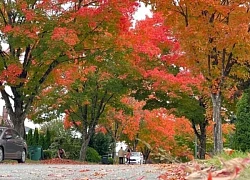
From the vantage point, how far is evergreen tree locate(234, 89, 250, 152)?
17109mm

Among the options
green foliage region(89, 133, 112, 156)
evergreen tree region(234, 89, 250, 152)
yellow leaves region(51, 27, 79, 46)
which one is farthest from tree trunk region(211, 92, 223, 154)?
green foliage region(89, 133, 112, 156)

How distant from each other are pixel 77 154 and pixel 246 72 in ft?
59.0

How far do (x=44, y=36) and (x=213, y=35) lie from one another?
714 cm

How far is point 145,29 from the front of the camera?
22.0 metres

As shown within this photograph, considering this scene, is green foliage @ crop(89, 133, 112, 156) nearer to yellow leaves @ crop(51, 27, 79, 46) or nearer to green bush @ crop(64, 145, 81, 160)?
green bush @ crop(64, 145, 81, 160)

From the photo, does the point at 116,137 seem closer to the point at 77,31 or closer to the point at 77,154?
the point at 77,154

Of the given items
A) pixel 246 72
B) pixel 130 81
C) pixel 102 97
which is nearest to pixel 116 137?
pixel 102 97

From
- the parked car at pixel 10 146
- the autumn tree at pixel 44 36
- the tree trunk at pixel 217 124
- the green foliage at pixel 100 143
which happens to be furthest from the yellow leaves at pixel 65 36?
the green foliage at pixel 100 143

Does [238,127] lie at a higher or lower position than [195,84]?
lower

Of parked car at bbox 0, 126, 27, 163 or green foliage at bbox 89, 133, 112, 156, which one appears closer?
parked car at bbox 0, 126, 27, 163

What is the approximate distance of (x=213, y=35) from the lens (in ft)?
42.0

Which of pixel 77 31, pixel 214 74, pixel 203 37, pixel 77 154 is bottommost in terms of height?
pixel 77 154

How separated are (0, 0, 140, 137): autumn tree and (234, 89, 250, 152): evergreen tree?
5291 millimetres

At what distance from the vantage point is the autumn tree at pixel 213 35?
1262 centimetres
